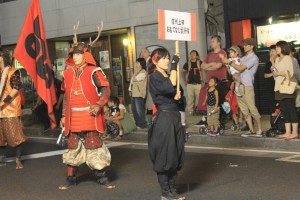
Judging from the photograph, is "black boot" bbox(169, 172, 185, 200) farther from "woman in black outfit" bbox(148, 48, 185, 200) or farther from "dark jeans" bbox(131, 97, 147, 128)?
"dark jeans" bbox(131, 97, 147, 128)

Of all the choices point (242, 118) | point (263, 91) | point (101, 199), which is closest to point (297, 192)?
point (101, 199)

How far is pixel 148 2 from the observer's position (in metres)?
16.6

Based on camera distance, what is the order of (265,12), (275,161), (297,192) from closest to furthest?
(297,192), (275,161), (265,12)

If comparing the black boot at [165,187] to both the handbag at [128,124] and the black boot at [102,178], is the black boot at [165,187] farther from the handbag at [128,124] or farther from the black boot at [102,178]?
the handbag at [128,124]

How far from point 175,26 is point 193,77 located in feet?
23.3

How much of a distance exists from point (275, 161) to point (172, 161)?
311 centimetres

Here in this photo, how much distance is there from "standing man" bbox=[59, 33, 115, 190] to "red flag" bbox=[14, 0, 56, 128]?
179cm

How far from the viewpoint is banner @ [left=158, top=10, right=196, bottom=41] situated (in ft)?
24.9

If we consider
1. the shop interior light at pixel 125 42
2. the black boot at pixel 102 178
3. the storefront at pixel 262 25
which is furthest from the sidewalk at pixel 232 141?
the shop interior light at pixel 125 42

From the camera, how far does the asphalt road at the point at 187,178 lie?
6.99 metres

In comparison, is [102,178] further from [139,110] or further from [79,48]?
[139,110]

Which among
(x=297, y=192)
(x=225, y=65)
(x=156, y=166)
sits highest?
(x=225, y=65)

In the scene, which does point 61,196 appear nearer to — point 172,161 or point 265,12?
point 172,161

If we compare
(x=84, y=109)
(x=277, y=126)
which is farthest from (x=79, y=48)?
(x=277, y=126)
